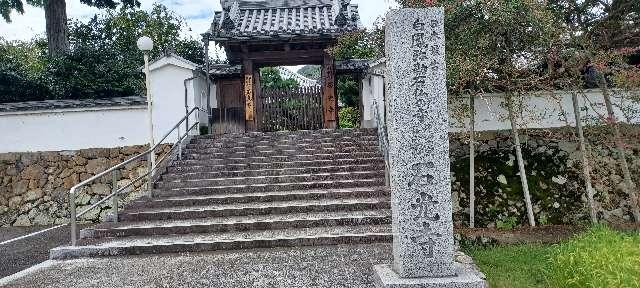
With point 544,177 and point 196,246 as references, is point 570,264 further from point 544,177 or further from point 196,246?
point 544,177

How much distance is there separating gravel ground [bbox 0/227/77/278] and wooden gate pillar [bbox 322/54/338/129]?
691cm

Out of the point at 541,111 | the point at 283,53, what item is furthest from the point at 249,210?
the point at 283,53

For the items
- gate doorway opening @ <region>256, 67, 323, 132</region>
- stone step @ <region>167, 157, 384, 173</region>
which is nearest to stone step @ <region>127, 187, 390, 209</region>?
→ stone step @ <region>167, 157, 384, 173</region>

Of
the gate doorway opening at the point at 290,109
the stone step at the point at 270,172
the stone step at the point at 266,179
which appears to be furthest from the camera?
the gate doorway opening at the point at 290,109

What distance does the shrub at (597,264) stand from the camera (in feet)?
13.3

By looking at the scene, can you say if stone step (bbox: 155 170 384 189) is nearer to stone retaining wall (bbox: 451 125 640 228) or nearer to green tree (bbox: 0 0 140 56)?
stone retaining wall (bbox: 451 125 640 228)

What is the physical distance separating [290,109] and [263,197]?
590cm

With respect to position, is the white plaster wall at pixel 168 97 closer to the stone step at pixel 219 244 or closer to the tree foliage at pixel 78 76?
the tree foliage at pixel 78 76

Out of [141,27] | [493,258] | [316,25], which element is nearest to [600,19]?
[493,258]

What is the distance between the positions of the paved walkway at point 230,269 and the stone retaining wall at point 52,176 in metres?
5.51

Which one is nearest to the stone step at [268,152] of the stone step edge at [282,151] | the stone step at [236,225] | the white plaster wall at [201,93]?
the stone step edge at [282,151]

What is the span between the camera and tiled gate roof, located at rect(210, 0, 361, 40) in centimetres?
1259

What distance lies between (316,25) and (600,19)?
6.84m

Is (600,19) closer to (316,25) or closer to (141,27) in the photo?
(316,25)
